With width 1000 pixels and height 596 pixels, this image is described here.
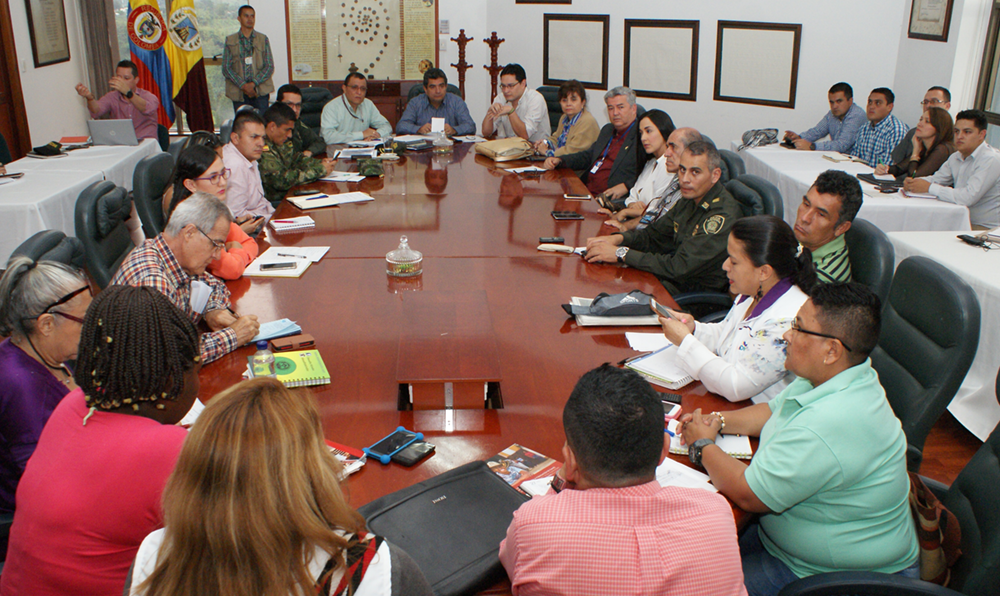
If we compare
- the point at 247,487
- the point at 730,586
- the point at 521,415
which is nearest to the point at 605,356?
the point at 521,415

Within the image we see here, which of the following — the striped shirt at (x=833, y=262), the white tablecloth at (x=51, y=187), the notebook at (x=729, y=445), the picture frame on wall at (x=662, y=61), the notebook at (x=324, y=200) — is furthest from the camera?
the picture frame on wall at (x=662, y=61)

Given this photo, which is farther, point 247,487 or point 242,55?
point 242,55

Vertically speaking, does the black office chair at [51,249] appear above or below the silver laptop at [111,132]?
below

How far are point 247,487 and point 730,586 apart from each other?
788 mm

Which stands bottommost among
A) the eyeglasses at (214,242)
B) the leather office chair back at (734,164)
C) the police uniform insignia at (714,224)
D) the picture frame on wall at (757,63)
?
the police uniform insignia at (714,224)

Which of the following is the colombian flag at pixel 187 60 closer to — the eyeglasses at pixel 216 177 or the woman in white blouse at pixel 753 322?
the eyeglasses at pixel 216 177

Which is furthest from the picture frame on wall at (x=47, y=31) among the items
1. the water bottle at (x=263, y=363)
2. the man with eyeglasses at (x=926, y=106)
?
the man with eyeglasses at (x=926, y=106)

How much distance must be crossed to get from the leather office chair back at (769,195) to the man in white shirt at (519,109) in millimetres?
3324

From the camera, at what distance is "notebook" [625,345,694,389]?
2112 millimetres

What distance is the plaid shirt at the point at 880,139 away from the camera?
5.84 meters

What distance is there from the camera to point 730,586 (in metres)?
1.20

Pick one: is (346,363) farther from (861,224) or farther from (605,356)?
(861,224)

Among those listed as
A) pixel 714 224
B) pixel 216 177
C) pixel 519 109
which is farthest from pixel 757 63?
pixel 216 177

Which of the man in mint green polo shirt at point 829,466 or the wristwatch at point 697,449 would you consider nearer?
the man in mint green polo shirt at point 829,466
